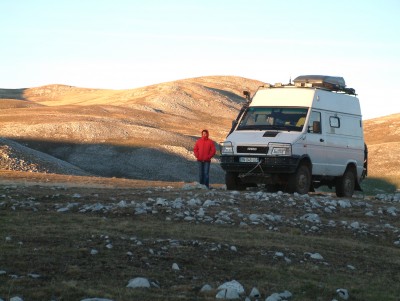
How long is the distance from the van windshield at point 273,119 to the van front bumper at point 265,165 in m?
1.24

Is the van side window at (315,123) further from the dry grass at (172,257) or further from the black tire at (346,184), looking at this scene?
the dry grass at (172,257)

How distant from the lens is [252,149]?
21.0 metres

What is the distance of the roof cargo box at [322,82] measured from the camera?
76.1 feet

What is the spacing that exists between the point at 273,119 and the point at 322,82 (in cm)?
250

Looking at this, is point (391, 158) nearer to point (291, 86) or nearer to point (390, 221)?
point (291, 86)

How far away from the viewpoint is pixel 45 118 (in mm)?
75188

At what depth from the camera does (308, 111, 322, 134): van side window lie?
71.6 feet

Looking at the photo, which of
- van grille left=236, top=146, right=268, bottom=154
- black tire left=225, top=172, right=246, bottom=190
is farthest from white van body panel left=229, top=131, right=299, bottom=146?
black tire left=225, top=172, right=246, bottom=190

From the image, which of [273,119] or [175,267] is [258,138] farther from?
[175,267]

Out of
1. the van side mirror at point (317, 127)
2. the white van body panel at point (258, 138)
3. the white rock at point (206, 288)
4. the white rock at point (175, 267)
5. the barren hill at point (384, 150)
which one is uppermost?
the van side mirror at point (317, 127)

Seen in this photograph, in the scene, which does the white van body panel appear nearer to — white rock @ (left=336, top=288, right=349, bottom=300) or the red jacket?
the red jacket

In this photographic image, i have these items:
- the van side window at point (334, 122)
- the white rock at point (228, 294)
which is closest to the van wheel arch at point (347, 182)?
the van side window at point (334, 122)

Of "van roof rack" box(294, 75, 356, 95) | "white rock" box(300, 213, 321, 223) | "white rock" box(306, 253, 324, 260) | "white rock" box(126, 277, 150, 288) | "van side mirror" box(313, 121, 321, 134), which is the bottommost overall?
"white rock" box(300, 213, 321, 223)

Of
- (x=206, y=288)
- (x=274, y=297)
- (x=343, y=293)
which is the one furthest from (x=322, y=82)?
(x=274, y=297)
